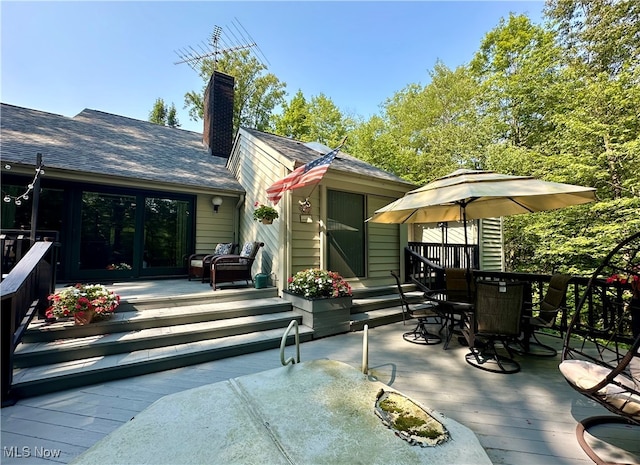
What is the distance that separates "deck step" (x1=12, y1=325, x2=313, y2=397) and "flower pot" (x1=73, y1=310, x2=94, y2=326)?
51cm

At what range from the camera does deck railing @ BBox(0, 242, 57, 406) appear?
8.18 ft

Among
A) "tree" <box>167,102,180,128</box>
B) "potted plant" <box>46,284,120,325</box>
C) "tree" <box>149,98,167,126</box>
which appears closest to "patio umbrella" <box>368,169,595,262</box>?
"potted plant" <box>46,284,120,325</box>

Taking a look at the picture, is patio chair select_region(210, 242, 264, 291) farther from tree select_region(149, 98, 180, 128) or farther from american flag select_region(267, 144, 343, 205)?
tree select_region(149, 98, 180, 128)

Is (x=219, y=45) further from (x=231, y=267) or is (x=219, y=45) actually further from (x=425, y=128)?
(x=425, y=128)

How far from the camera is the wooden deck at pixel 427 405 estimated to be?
1944 mm

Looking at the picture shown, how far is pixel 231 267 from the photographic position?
213 inches

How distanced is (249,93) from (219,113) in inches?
454

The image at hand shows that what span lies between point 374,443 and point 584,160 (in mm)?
11114

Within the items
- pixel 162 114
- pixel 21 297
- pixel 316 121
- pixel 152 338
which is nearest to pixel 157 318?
pixel 152 338

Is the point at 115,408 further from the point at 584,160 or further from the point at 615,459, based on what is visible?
the point at 584,160

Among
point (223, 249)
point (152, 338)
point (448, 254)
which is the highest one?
point (223, 249)

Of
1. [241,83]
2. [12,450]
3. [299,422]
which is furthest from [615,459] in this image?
[241,83]

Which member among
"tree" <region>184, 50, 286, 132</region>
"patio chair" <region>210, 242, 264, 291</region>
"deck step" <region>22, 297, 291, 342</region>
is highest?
"tree" <region>184, 50, 286, 132</region>

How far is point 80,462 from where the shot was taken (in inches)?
43.8
